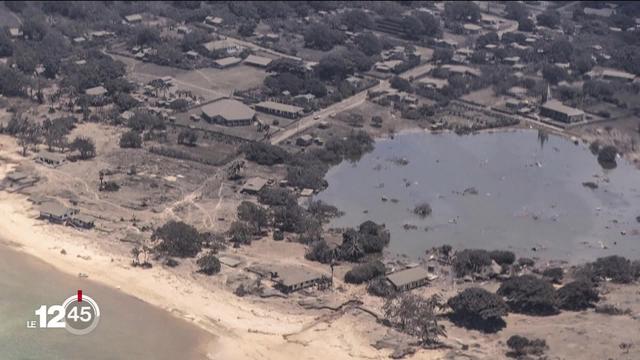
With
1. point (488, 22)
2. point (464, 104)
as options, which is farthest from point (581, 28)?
point (464, 104)

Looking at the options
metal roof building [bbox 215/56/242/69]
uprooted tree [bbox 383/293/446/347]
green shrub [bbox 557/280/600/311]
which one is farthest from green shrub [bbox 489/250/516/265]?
metal roof building [bbox 215/56/242/69]

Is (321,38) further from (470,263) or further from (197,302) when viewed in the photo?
(197,302)

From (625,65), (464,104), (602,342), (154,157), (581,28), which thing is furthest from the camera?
(581,28)

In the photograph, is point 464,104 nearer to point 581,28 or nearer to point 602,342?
point 581,28

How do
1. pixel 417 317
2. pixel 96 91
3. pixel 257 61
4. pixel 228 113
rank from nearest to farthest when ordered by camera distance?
pixel 417 317 → pixel 228 113 → pixel 96 91 → pixel 257 61

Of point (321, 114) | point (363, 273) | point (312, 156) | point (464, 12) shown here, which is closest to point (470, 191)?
point (312, 156)

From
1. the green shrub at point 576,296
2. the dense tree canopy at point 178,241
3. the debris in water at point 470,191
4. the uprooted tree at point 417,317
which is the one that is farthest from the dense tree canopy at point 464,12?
the uprooted tree at point 417,317
